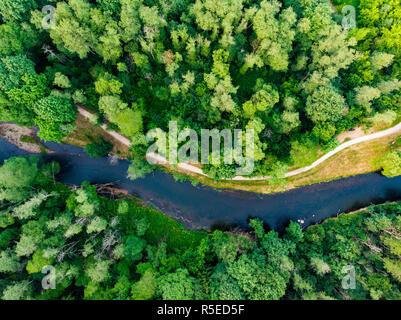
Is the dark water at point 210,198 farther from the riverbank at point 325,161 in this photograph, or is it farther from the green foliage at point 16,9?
the green foliage at point 16,9

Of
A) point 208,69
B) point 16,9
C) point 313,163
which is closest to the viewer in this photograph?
point 16,9

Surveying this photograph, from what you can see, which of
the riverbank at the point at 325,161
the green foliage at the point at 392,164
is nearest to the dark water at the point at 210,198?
the riverbank at the point at 325,161

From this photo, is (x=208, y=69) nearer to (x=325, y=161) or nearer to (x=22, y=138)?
(x=325, y=161)

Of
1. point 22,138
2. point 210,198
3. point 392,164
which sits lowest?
point 210,198

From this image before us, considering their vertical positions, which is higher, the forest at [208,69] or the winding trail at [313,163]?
the forest at [208,69]

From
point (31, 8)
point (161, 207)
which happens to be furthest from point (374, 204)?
point (31, 8)

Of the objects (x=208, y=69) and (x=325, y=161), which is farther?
(x=325, y=161)

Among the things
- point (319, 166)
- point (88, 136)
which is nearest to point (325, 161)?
point (319, 166)
